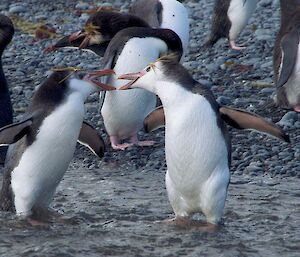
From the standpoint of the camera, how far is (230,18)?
1262 centimetres

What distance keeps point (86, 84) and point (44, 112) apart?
349 mm

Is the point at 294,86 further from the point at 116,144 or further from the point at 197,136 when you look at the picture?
the point at 197,136

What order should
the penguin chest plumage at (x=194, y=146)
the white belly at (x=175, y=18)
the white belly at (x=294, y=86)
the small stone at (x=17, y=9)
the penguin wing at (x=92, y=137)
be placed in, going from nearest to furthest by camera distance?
the penguin chest plumage at (x=194, y=146) → the penguin wing at (x=92, y=137) → the white belly at (x=294, y=86) → the white belly at (x=175, y=18) → the small stone at (x=17, y=9)

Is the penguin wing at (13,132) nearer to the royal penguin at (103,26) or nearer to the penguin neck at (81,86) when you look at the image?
the penguin neck at (81,86)

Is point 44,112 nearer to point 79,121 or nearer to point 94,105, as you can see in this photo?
point 79,121

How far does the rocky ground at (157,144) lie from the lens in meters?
6.57

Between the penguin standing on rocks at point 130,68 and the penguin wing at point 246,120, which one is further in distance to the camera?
the penguin standing on rocks at point 130,68

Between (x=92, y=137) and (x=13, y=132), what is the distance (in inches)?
32.1

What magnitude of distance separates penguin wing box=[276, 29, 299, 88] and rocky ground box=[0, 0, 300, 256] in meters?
0.31

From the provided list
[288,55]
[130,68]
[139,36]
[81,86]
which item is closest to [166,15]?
[288,55]

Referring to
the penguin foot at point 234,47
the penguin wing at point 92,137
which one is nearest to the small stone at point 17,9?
the penguin foot at point 234,47

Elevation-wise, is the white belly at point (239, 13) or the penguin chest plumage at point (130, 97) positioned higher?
the penguin chest plumage at point (130, 97)

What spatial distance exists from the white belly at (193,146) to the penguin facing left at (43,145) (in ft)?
1.97

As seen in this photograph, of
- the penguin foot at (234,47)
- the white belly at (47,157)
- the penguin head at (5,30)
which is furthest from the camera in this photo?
the penguin foot at (234,47)
